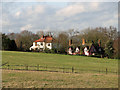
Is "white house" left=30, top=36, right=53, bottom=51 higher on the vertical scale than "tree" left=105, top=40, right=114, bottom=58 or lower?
higher

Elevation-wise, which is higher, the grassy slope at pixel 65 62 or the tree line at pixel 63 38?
the tree line at pixel 63 38

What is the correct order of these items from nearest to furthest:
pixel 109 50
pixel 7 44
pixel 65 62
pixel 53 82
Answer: pixel 53 82 < pixel 65 62 < pixel 109 50 < pixel 7 44

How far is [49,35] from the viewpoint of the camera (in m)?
87.7

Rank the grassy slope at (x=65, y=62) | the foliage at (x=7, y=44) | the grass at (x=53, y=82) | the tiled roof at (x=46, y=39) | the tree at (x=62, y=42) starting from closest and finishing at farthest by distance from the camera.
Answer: the grass at (x=53, y=82) → the grassy slope at (x=65, y=62) → the tree at (x=62, y=42) → the foliage at (x=7, y=44) → the tiled roof at (x=46, y=39)

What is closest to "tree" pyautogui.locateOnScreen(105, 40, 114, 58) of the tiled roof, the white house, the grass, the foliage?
the white house

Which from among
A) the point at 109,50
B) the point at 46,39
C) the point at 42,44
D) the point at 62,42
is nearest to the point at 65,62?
the point at 109,50

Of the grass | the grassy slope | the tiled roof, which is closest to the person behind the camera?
the grass

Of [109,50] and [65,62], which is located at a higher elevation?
[109,50]

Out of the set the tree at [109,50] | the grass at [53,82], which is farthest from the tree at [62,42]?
the grass at [53,82]

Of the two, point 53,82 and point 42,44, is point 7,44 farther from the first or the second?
point 53,82

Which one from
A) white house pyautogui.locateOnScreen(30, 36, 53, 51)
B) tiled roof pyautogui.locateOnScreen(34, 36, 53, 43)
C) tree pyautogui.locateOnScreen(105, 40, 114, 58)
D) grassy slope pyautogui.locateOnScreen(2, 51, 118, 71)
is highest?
tiled roof pyautogui.locateOnScreen(34, 36, 53, 43)

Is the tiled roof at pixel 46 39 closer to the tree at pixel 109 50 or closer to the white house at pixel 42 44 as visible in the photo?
the white house at pixel 42 44

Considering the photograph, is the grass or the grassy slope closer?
the grass

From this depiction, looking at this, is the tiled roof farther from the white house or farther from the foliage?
the foliage
